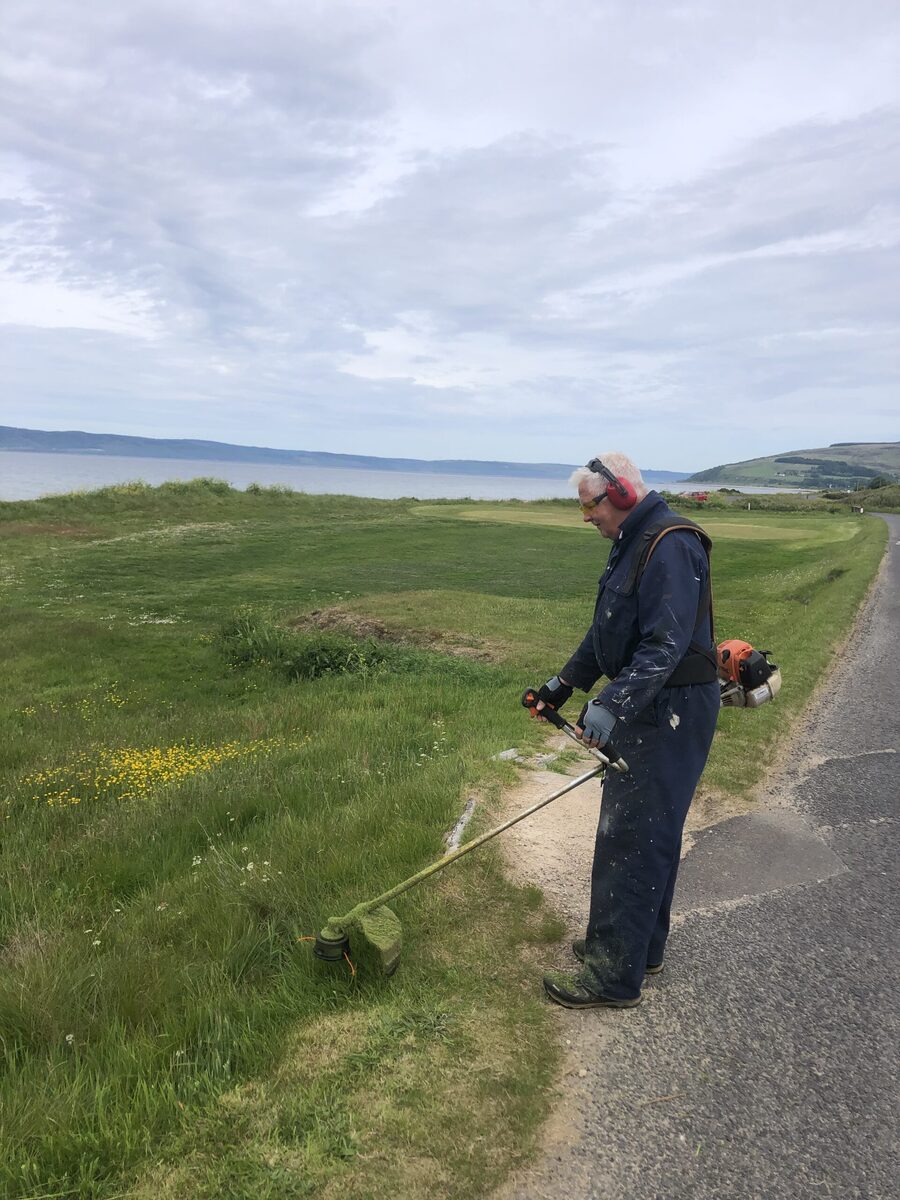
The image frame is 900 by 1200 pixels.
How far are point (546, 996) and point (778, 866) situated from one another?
249 centimetres

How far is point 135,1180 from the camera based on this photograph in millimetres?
2736

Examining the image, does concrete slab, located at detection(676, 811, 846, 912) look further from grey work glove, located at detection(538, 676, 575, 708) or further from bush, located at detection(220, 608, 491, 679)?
bush, located at detection(220, 608, 491, 679)

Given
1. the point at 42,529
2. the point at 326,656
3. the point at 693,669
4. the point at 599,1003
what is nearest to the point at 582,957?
the point at 599,1003

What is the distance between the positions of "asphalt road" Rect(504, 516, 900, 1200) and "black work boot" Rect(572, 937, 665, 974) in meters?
0.06

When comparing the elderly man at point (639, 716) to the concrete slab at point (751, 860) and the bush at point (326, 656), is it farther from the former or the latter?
the bush at point (326, 656)

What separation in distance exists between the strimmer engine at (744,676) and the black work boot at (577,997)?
1.79 metres

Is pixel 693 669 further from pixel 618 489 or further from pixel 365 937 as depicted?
pixel 365 937

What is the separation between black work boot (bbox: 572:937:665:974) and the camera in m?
4.11

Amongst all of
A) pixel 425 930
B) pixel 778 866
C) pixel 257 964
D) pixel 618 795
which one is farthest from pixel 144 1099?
pixel 778 866

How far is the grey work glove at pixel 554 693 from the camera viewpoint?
13.8 feet

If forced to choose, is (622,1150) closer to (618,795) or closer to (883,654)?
(618,795)

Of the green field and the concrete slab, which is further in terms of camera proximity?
the concrete slab

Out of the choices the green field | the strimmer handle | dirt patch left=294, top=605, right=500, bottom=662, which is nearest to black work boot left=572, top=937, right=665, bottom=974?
the green field

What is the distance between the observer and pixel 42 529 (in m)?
39.4
